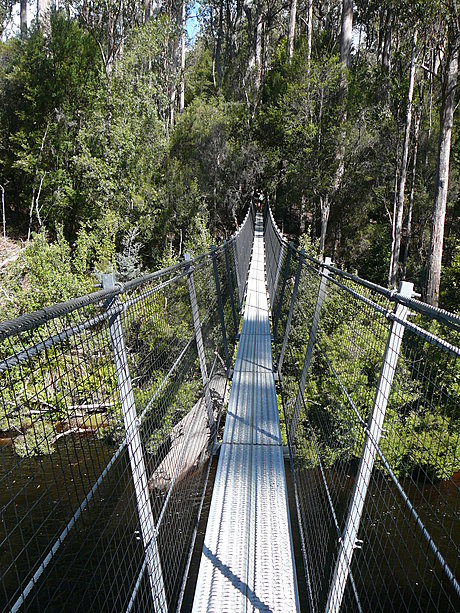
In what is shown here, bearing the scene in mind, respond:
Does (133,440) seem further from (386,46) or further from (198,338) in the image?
(386,46)

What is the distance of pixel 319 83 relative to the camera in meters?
14.9

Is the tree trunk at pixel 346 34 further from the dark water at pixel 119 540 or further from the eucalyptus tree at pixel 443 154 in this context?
the dark water at pixel 119 540

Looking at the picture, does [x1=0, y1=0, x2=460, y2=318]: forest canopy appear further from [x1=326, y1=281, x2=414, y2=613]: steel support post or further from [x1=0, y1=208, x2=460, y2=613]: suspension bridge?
[x1=326, y1=281, x2=414, y2=613]: steel support post

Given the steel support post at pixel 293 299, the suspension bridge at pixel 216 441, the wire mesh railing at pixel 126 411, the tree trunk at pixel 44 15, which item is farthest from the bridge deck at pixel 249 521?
the tree trunk at pixel 44 15

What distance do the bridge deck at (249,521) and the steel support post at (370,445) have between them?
0.20 m

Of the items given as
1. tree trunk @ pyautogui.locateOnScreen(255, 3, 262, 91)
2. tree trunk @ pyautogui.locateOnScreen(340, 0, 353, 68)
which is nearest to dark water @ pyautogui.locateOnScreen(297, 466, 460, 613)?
tree trunk @ pyautogui.locateOnScreen(340, 0, 353, 68)

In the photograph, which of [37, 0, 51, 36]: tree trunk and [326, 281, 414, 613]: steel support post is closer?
[326, 281, 414, 613]: steel support post

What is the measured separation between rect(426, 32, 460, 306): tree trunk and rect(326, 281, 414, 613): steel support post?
406 inches

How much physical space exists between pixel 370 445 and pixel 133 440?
76 centimetres

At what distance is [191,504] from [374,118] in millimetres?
15090

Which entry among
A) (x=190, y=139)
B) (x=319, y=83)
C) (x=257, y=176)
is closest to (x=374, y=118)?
(x=319, y=83)

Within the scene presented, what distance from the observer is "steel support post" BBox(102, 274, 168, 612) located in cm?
130

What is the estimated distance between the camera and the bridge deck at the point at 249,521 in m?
1.78

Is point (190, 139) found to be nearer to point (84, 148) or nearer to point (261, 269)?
point (84, 148)
